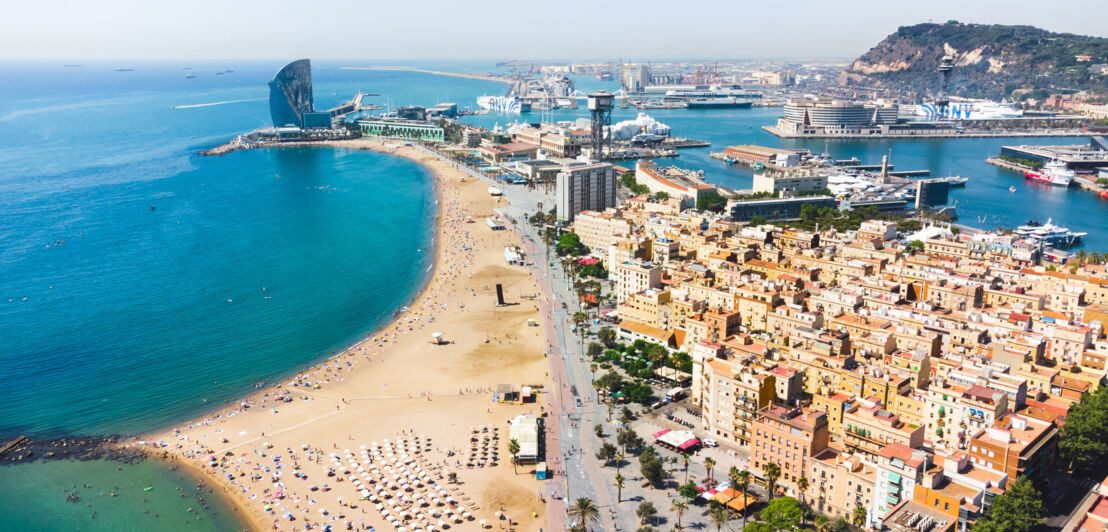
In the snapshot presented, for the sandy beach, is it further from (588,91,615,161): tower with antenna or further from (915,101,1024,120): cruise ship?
(915,101,1024,120): cruise ship

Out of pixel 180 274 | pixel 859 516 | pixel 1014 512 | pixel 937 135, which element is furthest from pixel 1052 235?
pixel 937 135

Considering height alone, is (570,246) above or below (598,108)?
below

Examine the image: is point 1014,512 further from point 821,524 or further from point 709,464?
point 709,464

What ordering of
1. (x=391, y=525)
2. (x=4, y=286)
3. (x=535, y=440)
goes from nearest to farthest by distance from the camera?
(x=391, y=525), (x=535, y=440), (x=4, y=286)

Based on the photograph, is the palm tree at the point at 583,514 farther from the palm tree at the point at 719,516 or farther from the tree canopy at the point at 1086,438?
the tree canopy at the point at 1086,438

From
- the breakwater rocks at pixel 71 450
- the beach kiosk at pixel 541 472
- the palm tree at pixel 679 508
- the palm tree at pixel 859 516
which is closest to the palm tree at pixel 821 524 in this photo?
the palm tree at pixel 859 516

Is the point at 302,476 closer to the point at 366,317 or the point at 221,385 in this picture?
the point at 221,385

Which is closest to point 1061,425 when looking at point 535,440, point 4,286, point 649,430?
point 649,430

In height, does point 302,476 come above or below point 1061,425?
below
